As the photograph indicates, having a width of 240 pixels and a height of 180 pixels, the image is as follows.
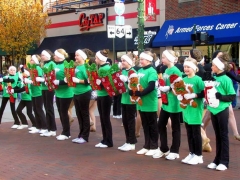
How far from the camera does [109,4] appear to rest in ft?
84.9

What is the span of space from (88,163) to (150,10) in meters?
16.2

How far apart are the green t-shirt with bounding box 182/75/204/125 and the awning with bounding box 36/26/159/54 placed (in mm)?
15117

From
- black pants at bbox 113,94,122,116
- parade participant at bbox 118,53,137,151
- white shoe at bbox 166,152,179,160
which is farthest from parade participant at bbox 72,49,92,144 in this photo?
black pants at bbox 113,94,122,116

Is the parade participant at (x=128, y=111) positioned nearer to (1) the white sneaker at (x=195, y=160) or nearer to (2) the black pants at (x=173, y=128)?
(2) the black pants at (x=173, y=128)

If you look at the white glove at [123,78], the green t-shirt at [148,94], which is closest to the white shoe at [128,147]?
the green t-shirt at [148,94]

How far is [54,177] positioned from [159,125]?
201cm

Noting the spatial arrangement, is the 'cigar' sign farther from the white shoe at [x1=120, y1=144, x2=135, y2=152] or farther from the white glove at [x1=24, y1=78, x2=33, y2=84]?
the white shoe at [x1=120, y1=144, x2=135, y2=152]

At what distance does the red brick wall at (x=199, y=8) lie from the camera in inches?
782

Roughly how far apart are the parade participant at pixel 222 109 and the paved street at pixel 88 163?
268 millimetres

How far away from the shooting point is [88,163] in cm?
742

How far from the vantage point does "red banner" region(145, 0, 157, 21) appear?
2252cm

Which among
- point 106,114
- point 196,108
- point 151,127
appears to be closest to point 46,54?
point 106,114

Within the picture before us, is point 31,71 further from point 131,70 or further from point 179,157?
point 179,157

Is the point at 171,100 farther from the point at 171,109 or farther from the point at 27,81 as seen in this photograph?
the point at 27,81
